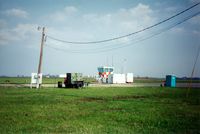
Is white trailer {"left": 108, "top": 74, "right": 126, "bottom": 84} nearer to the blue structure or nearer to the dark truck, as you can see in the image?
the blue structure

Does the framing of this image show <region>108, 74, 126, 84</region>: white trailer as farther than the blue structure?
Yes

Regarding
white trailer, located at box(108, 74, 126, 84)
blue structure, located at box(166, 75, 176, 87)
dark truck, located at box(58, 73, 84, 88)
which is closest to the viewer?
dark truck, located at box(58, 73, 84, 88)

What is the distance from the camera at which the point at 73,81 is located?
45.2 meters

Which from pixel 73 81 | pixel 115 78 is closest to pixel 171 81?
pixel 73 81

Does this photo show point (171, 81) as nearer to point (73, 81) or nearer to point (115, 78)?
point (73, 81)

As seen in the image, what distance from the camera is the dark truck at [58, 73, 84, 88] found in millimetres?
43469

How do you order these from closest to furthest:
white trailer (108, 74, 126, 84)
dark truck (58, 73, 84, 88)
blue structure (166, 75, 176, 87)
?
1. dark truck (58, 73, 84, 88)
2. blue structure (166, 75, 176, 87)
3. white trailer (108, 74, 126, 84)

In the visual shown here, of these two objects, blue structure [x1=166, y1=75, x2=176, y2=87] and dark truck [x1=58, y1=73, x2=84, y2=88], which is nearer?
dark truck [x1=58, y1=73, x2=84, y2=88]

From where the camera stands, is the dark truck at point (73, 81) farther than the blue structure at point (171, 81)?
No

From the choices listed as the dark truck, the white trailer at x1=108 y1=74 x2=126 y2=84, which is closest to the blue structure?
the dark truck

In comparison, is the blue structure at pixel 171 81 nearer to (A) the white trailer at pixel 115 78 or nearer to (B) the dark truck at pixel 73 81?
(B) the dark truck at pixel 73 81

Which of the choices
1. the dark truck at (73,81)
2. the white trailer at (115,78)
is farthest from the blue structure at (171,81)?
the white trailer at (115,78)

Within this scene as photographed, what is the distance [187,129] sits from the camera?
9320mm

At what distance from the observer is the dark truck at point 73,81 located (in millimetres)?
43469
